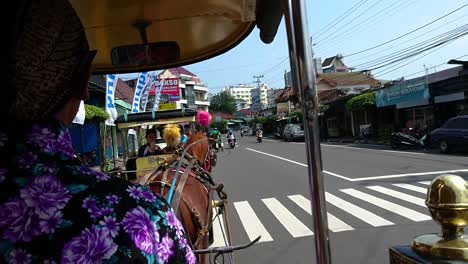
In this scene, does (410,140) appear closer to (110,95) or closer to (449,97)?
(449,97)

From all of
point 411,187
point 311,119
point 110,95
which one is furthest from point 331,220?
point 110,95

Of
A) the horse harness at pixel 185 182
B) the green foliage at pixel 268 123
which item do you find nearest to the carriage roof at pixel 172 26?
the horse harness at pixel 185 182

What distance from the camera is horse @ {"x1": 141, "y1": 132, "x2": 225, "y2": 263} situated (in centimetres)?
357

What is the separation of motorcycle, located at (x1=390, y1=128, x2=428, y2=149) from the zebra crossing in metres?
11.2

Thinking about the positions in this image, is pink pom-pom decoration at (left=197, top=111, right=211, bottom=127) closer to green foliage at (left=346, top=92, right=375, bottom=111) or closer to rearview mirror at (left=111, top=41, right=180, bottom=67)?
rearview mirror at (left=111, top=41, right=180, bottom=67)

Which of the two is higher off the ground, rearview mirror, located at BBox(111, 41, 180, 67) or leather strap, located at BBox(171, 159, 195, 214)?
rearview mirror, located at BBox(111, 41, 180, 67)

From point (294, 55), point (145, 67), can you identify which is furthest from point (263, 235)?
point (294, 55)

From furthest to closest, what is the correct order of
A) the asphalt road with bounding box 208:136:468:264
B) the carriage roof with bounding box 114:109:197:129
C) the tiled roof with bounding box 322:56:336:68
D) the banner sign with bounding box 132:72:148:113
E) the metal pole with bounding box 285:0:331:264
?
the tiled roof with bounding box 322:56:336:68, the banner sign with bounding box 132:72:148:113, the carriage roof with bounding box 114:109:197:129, the asphalt road with bounding box 208:136:468:264, the metal pole with bounding box 285:0:331:264

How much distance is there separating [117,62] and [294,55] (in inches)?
55.3

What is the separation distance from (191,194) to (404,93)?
2450 cm

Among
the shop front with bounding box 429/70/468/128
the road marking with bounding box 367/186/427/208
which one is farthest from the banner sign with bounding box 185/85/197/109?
the road marking with bounding box 367/186/427/208

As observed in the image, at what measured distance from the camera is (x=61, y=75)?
3.25 feet

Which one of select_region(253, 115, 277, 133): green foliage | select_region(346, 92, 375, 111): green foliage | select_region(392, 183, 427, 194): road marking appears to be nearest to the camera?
select_region(392, 183, 427, 194): road marking

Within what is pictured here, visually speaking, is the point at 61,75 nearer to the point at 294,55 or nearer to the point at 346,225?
the point at 294,55
